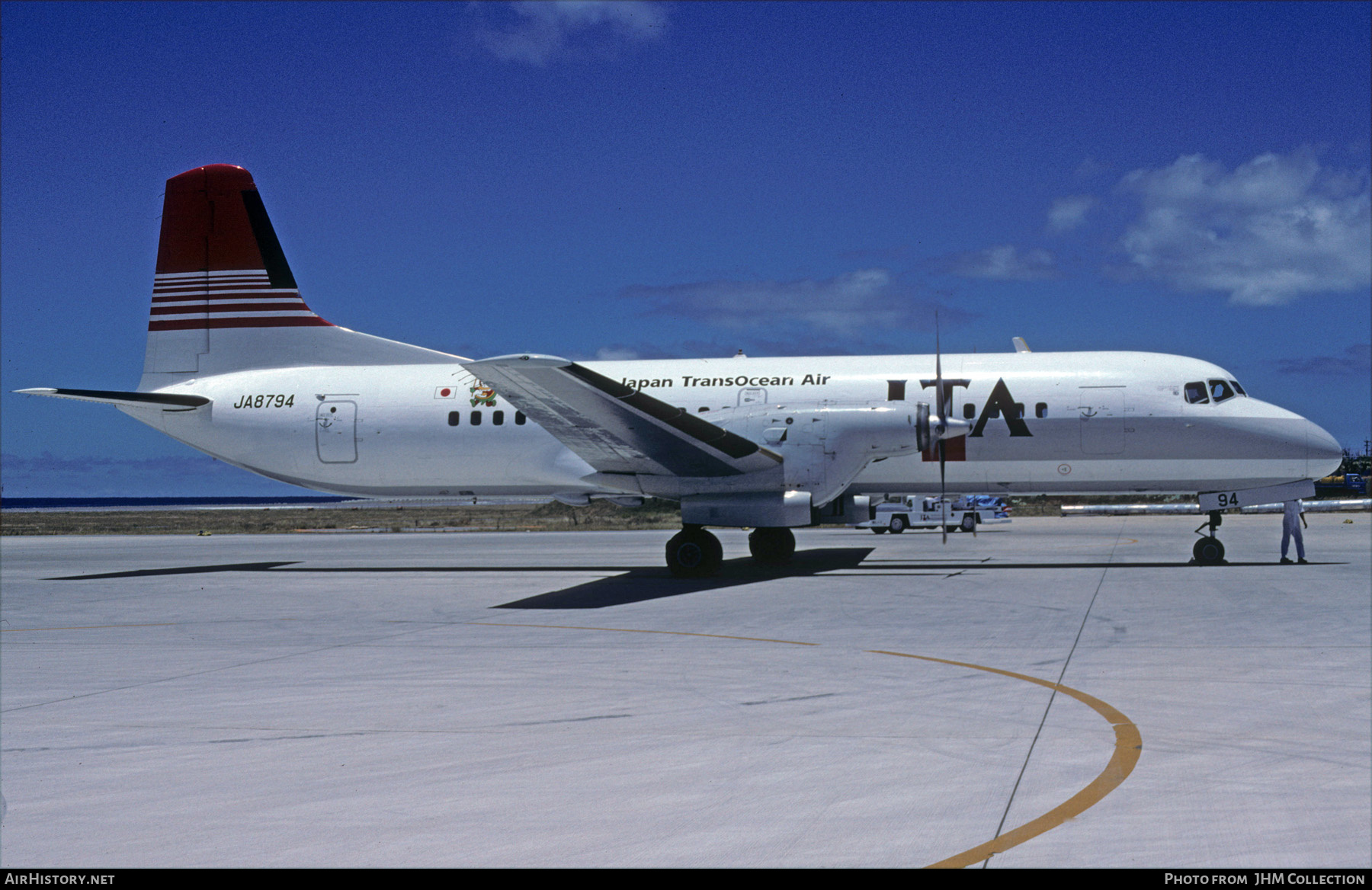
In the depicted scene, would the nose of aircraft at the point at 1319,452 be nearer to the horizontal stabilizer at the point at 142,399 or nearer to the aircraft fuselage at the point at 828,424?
the aircraft fuselage at the point at 828,424

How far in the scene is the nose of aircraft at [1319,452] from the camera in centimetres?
2000

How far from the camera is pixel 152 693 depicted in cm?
850

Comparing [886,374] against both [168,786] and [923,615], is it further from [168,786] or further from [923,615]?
[168,786]

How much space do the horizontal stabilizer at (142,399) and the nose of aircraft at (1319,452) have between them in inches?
883

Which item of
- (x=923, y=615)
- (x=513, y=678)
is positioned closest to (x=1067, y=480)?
(x=923, y=615)

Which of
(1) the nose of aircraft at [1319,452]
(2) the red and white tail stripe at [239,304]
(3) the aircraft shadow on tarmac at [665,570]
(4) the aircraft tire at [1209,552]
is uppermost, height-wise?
(2) the red and white tail stripe at [239,304]

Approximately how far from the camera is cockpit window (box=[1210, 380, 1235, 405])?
67.7 ft

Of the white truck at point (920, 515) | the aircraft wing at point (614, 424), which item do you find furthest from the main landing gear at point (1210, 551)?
the white truck at point (920, 515)

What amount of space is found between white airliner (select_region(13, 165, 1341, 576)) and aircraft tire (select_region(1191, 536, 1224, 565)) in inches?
2.0

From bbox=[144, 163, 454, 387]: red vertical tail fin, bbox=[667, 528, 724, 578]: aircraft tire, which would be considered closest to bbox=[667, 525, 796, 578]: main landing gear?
bbox=[667, 528, 724, 578]: aircraft tire

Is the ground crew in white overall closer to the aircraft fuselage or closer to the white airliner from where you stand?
the white airliner

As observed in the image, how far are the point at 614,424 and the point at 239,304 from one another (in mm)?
11435

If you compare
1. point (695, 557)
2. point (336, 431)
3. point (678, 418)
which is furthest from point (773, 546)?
point (336, 431)
